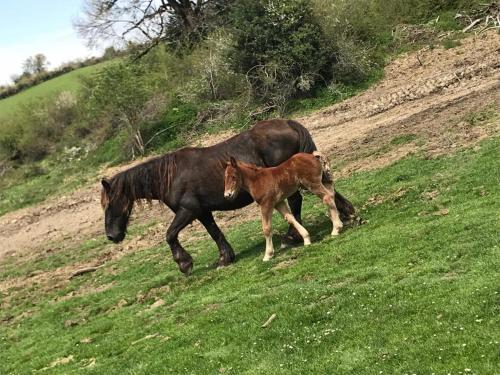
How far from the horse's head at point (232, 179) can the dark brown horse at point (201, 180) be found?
871 millimetres

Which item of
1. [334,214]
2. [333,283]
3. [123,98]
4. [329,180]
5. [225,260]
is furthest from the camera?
[123,98]

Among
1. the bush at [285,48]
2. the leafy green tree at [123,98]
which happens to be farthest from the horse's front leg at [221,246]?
the leafy green tree at [123,98]

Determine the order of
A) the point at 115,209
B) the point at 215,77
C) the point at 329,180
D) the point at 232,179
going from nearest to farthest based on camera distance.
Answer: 1. the point at 232,179
2. the point at 329,180
3. the point at 115,209
4. the point at 215,77

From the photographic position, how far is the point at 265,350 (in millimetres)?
7504

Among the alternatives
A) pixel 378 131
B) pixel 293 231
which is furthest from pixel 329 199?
pixel 378 131

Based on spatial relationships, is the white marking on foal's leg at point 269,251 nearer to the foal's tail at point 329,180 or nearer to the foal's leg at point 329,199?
the foal's leg at point 329,199

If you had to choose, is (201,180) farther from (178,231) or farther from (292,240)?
(292,240)

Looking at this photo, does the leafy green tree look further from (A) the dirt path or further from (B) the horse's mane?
(B) the horse's mane

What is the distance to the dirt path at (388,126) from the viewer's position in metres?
16.9

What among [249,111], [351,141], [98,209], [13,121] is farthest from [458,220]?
[13,121]

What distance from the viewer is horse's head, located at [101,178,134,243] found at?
12.4 m

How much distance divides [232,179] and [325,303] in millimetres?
3577

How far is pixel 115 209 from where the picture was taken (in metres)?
12.5

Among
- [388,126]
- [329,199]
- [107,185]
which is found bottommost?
[388,126]
